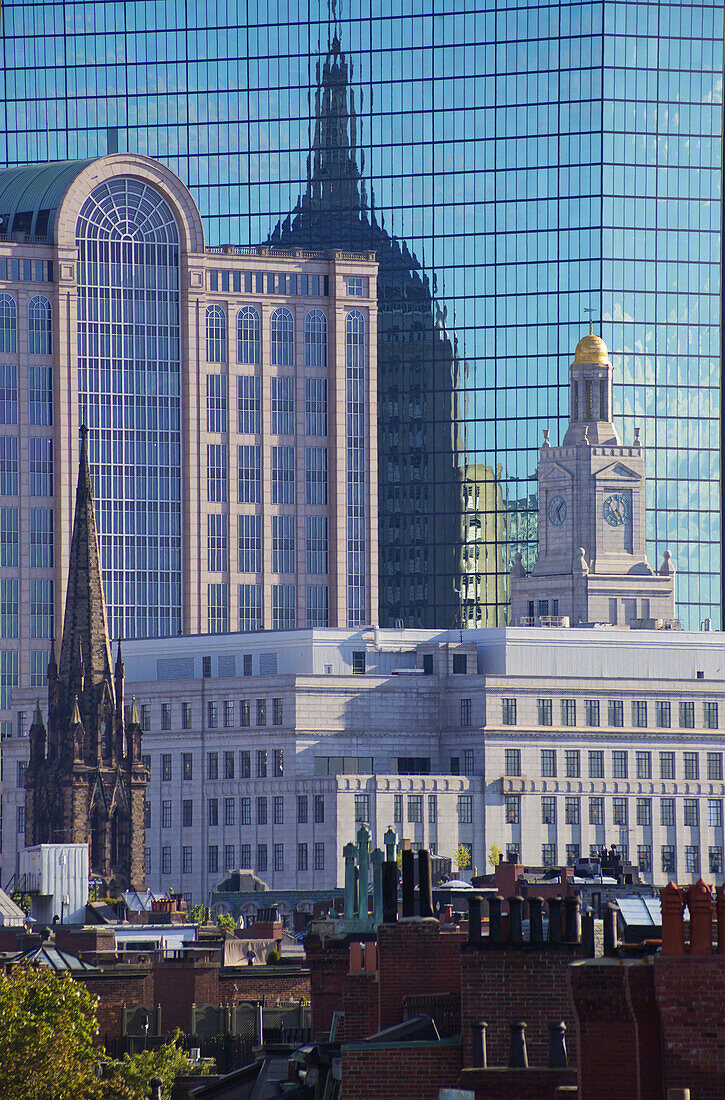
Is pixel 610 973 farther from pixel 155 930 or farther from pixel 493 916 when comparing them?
pixel 155 930

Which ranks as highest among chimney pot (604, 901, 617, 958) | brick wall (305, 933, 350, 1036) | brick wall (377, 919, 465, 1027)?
chimney pot (604, 901, 617, 958)

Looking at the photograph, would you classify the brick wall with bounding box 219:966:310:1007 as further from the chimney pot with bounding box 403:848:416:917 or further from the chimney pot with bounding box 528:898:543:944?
the chimney pot with bounding box 528:898:543:944

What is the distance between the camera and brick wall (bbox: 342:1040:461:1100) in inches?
1694

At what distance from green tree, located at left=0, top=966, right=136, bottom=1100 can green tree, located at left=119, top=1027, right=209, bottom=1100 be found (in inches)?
158

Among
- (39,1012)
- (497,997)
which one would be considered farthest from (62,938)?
(497,997)

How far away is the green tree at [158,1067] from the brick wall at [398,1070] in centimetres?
3473

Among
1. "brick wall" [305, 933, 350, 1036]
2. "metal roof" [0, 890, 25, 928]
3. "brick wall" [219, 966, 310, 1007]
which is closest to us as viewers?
"brick wall" [305, 933, 350, 1036]

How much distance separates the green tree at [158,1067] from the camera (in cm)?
8031

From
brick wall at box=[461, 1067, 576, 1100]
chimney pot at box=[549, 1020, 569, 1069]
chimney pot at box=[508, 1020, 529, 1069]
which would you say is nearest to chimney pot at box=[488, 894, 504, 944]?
chimney pot at box=[508, 1020, 529, 1069]

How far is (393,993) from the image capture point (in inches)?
1998

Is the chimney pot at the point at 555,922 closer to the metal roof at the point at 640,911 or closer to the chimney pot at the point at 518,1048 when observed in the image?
the chimney pot at the point at 518,1048

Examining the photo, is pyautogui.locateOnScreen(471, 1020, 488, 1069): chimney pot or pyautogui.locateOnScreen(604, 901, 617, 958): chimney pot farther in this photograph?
pyautogui.locateOnScreen(471, 1020, 488, 1069): chimney pot

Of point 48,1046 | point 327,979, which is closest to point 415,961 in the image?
point 327,979

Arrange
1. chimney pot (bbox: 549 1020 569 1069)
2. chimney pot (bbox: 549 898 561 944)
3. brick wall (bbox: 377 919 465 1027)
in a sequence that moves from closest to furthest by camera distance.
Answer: chimney pot (bbox: 549 1020 569 1069), chimney pot (bbox: 549 898 561 944), brick wall (bbox: 377 919 465 1027)
